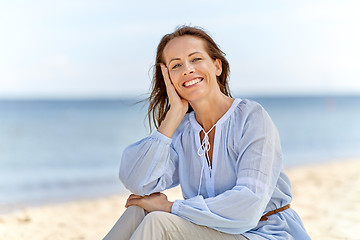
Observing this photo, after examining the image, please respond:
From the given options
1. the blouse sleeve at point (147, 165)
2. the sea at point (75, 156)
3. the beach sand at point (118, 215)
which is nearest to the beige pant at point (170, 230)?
the blouse sleeve at point (147, 165)

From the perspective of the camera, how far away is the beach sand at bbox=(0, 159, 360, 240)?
202 inches

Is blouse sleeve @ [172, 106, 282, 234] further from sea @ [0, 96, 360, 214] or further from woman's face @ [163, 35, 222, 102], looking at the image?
sea @ [0, 96, 360, 214]

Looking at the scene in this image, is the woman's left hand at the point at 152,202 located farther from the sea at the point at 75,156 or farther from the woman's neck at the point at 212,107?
the sea at the point at 75,156

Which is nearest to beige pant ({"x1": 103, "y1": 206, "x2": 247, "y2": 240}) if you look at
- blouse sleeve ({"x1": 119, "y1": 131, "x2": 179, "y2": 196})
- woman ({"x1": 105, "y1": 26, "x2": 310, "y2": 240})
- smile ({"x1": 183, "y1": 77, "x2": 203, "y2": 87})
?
woman ({"x1": 105, "y1": 26, "x2": 310, "y2": 240})

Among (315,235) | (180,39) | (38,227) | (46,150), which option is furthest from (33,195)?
(46,150)

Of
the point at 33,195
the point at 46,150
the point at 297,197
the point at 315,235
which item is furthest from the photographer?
the point at 46,150

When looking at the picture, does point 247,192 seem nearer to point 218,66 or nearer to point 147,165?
point 147,165

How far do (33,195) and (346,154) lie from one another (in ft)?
25.5

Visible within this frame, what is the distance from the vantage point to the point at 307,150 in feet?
44.4

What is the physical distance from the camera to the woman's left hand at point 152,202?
2.67 m

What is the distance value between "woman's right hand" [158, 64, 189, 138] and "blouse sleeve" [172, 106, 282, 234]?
0.41 m

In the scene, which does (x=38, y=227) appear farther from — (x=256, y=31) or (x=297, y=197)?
(x=256, y=31)

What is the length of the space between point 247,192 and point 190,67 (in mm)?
756

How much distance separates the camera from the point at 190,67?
2889mm
